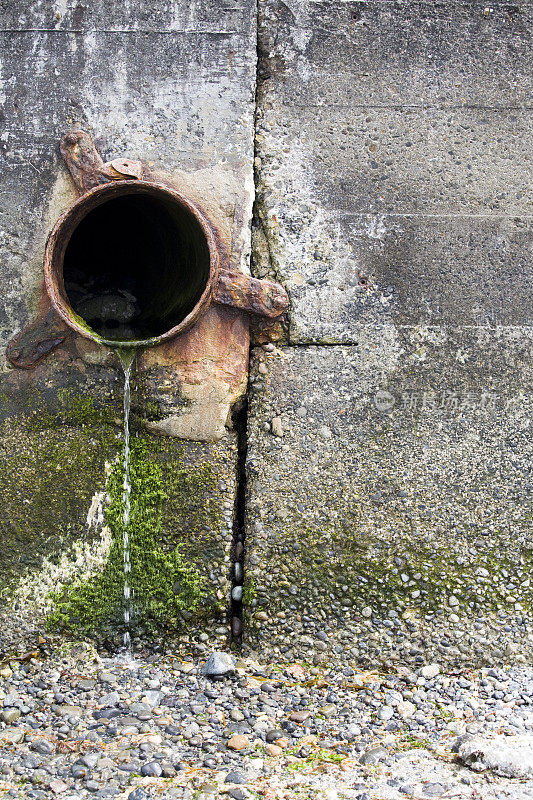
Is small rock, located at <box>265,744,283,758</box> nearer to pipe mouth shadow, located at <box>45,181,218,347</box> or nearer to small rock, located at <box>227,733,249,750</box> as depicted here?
small rock, located at <box>227,733,249,750</box>

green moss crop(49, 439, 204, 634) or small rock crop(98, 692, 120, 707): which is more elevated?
green moss crop(49, 439, 204, 634)

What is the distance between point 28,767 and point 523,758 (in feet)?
5.24

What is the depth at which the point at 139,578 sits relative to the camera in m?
2.73

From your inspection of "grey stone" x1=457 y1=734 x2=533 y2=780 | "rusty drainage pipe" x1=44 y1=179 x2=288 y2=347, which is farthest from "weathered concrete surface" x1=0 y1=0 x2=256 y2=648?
"grey stone" x1=457 y1=734 x2=533 y2=780

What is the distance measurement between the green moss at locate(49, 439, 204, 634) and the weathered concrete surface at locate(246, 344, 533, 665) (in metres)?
0.31

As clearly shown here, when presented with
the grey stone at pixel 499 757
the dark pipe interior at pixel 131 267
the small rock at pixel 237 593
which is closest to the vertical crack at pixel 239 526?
the small rock at pixel 237 593

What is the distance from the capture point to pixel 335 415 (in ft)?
8.98

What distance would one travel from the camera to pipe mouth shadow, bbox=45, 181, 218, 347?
2.59 m

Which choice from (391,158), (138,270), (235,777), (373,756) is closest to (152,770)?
(235,777)

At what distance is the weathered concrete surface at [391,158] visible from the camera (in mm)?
2725

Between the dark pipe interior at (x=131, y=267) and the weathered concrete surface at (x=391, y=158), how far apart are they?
0.48m

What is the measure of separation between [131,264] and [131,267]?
15 millimetres

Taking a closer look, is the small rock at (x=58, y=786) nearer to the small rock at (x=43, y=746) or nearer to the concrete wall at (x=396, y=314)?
the small rock at (x=43, y=746)

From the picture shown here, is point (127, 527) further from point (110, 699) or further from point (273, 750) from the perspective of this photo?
point (273, 750)
